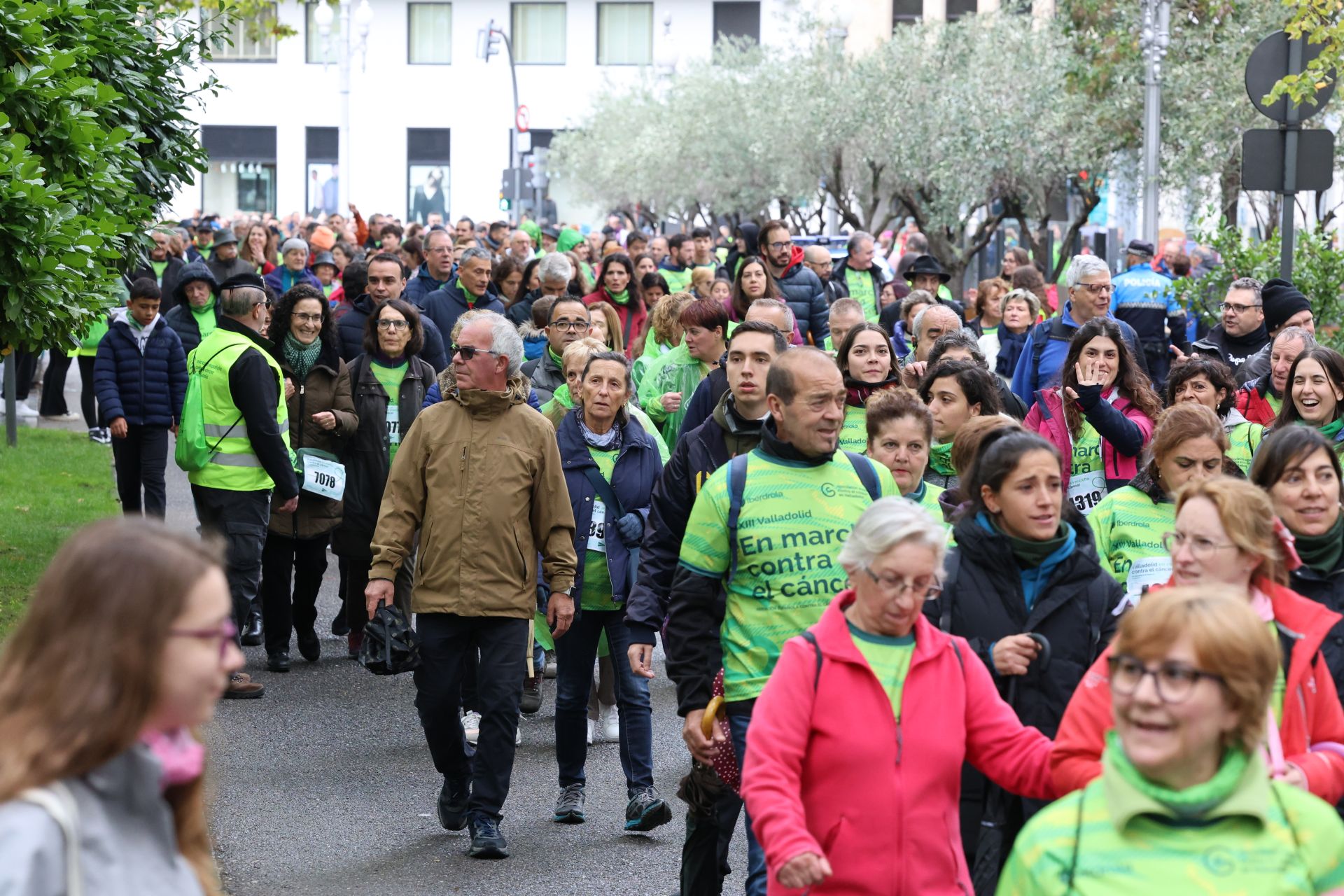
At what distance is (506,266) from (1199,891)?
11.6 metres

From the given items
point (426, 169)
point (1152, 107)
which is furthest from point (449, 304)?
point (426, 169)

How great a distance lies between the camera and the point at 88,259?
9.14m

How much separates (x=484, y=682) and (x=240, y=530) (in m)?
3.00

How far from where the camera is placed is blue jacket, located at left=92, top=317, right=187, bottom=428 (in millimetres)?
12000

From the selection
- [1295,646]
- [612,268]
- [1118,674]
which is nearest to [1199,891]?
[1118,674]

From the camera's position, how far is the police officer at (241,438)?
9.28m

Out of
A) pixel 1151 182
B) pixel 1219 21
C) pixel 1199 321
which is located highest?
pixel 1219 21

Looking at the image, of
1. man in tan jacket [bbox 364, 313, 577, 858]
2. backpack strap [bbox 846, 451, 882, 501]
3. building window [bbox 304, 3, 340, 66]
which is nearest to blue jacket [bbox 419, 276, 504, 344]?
man in tan jacket [bbox 364, 313, 577, 858]

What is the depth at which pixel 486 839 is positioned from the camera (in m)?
6.78

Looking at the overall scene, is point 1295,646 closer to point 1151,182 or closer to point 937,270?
point 937,270

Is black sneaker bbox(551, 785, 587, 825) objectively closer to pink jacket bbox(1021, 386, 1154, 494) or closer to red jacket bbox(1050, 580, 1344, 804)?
pink jacket bbox(1021, 386, 1154, 494)

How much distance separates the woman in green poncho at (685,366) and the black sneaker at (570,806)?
296 cm

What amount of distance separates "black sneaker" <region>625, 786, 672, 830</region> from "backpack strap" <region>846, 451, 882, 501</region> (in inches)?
87.3

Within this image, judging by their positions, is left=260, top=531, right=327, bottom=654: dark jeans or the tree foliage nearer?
the tree foliage
